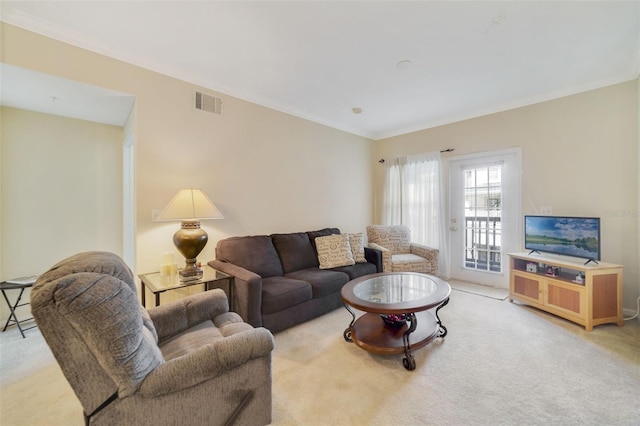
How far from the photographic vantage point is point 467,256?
4.24 metres

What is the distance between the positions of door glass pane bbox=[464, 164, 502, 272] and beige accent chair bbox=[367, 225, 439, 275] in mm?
697

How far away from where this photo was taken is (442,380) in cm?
186

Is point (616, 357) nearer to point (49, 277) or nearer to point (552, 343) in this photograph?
point (552, 343)

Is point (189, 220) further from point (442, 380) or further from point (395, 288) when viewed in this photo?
point (442, 380)

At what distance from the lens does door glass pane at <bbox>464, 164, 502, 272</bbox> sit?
12.8 ft

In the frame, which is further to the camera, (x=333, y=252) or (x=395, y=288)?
(x=333, y=252)

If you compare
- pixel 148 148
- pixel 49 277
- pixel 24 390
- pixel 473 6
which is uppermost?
pixel 473 6

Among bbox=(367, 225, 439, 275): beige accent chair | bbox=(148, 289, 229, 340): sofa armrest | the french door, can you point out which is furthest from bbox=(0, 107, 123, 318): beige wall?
the french door

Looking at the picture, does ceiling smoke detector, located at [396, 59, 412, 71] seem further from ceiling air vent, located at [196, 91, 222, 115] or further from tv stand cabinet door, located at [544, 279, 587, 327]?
tv stand cabinet door, located at [544, 279, 587, 327]

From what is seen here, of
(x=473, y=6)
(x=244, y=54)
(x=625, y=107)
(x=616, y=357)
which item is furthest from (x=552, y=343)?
(x=244, y=54)

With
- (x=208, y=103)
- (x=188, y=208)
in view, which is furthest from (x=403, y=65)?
(x=188, y=208)

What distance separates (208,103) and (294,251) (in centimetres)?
208

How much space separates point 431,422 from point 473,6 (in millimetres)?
2842

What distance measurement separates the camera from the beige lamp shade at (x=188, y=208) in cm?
236
